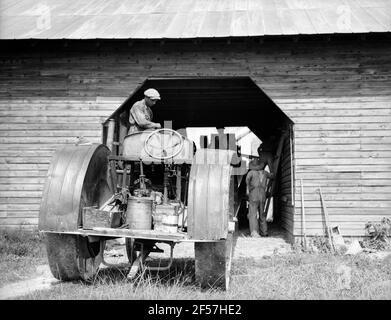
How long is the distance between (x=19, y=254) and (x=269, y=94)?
6154 mm

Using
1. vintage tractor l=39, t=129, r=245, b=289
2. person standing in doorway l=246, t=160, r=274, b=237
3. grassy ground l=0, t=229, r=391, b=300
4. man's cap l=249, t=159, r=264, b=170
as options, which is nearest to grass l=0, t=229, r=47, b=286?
grassy ground l=0, t=229, r=391, b=300

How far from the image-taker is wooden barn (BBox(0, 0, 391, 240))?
859 cm

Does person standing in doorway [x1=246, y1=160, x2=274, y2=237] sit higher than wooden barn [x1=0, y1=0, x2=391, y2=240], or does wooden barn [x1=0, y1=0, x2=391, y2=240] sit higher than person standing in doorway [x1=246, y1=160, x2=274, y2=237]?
wooden barn [x1=0, y1=0, x2=391, y2=240]

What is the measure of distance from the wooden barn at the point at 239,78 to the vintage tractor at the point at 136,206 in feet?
13.8

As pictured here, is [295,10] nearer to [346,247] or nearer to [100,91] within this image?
[100,91]

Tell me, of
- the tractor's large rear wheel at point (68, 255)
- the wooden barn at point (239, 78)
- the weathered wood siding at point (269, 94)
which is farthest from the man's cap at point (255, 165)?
the tractor's large rear wheel at point (68, 255)

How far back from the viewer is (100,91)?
29.9 feet

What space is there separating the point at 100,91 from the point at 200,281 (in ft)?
20.0

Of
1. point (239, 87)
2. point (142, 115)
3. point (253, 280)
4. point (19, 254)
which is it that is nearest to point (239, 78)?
point (239, 87)

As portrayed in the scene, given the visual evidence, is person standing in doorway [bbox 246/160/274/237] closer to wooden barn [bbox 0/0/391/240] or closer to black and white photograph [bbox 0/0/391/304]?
black and white photograph [bbox 0/0/391/304]

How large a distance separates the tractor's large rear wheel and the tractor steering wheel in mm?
1313

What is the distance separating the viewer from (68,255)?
443cm

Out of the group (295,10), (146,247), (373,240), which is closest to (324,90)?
(295,10)

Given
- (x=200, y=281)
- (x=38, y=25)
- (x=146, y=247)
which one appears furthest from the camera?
(x=38, y=25)
